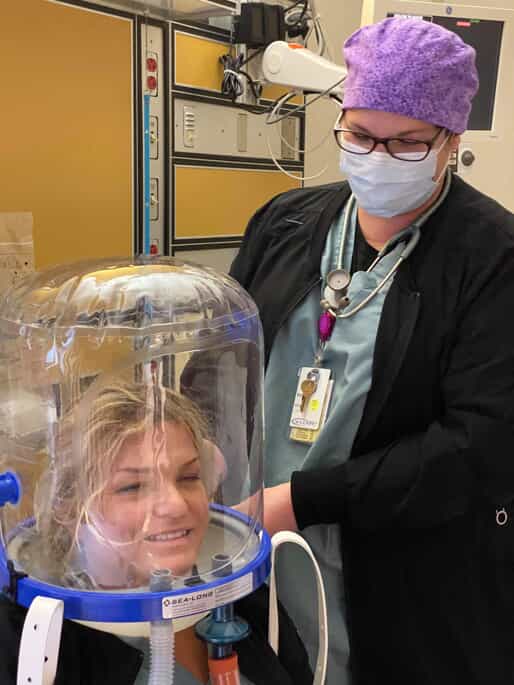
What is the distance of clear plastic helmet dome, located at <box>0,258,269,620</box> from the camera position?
0.86 meters

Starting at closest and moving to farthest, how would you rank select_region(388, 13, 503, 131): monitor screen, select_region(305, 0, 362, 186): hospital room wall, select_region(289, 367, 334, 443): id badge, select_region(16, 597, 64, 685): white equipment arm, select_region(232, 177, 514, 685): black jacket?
select_region(16, 597, 64, 685): white equipment arm
select_region(232, 177, 514, 685): black jacket
select_region(289, 367, 334, 443): id badge
select_region(388, 13, 503, 131): monitor screen
select_region(305, 0, 362, 186): hospital room wall

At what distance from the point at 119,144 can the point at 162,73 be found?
28 cm

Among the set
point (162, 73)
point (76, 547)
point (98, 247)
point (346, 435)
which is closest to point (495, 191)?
point (162, 73)

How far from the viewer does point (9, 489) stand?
0.83 metres

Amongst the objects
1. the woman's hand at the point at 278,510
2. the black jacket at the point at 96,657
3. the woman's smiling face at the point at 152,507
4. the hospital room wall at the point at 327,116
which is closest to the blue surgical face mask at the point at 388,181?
the woman's hand at the point at 278,510

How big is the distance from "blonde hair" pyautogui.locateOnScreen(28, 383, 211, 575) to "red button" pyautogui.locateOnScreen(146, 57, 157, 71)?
1474mm

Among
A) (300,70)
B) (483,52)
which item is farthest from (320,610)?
(483,52)

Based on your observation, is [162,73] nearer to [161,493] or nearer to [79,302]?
[79,302]

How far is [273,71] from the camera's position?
7.46ft

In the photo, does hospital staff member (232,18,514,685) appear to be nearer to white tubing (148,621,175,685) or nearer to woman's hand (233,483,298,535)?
woman's hand (233,483,298,535)

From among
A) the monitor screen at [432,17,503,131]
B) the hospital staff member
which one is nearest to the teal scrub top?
the hospital staff member

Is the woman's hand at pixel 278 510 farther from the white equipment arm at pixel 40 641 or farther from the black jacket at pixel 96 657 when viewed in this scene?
the white equipment arm at pixel 40 641

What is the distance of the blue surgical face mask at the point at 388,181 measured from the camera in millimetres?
1291

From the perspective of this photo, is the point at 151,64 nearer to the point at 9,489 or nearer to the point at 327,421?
the point at 327,421
